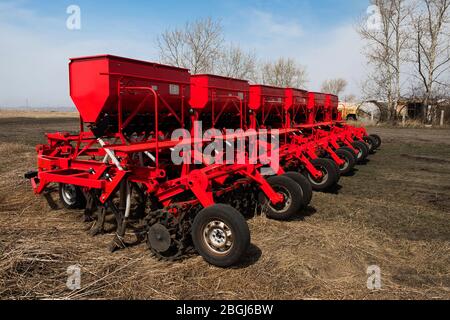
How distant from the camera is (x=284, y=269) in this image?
394 cm

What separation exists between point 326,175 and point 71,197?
187 inches

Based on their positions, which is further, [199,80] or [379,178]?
[379,178]

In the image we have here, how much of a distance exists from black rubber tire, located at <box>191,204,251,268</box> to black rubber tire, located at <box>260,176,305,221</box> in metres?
1.65

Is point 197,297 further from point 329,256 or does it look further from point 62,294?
point 329,256

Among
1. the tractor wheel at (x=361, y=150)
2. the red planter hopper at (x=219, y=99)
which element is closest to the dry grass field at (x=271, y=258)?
the red planter hopper at (x=219, y=99)

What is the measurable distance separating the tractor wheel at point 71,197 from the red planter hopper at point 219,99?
8.31ft

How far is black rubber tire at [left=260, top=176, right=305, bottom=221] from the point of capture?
536cm

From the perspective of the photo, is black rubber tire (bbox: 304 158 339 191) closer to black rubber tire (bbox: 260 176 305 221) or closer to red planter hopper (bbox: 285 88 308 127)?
black rubber tire (bbox: 260 176 305 221)

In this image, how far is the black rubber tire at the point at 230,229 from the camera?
12.5 ft

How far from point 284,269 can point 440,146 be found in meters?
14.8

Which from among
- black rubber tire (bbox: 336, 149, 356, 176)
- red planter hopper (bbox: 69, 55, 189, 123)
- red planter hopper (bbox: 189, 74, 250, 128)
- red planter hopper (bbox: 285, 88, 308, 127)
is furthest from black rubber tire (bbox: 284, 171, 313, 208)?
red planter hopper (bbox: 285, 88, 308, 127)

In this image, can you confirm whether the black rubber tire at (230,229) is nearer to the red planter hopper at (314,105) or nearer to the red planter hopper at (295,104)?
the red planter hopper at (295,104)
